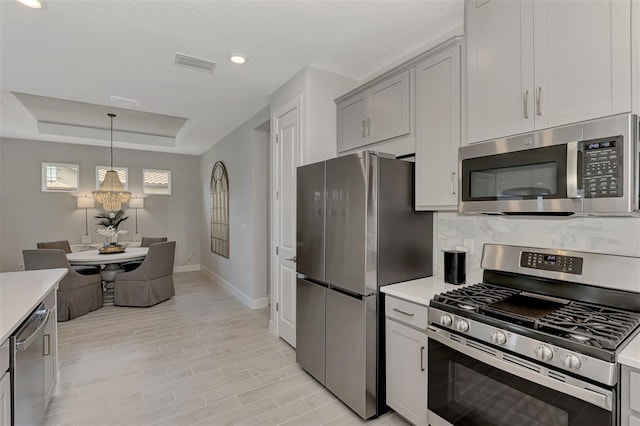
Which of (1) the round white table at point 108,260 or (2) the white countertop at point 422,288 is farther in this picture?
(1) the round white table at point 108,260

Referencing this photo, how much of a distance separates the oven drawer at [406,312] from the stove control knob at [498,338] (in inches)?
16.5

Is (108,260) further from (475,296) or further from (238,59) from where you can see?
(475,296)

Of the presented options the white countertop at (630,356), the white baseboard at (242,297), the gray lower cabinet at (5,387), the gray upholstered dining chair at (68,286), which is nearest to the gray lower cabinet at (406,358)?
the white countertop at (630,356)

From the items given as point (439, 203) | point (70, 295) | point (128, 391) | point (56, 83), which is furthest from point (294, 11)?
point (70, 295)

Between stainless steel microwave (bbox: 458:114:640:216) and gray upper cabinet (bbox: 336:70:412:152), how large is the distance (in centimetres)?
65

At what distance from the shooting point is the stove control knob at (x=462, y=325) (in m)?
1.56

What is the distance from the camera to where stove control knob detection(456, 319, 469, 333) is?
1.56m

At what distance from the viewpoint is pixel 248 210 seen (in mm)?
4711

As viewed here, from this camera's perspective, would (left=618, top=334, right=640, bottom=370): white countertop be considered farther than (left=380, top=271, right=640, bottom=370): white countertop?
No

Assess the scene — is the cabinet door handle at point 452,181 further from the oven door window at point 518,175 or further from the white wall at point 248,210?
the white wall at point 248,210

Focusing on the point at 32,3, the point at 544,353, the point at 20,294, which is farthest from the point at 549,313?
the point at 32,3

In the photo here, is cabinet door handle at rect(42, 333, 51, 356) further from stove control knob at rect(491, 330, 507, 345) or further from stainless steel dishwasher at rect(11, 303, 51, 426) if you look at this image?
stove control knob at rect(491, 330, 507, 345)

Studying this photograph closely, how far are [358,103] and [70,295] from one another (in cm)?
440

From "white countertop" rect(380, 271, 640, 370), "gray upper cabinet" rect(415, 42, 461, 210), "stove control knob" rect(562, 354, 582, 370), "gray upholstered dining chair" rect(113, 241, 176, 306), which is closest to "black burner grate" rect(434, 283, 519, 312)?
"white countertop" rect(380, 271, 640, 370)
